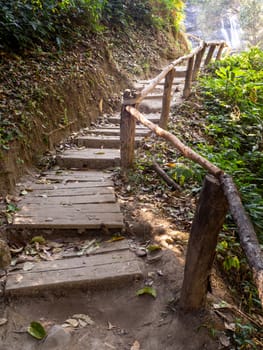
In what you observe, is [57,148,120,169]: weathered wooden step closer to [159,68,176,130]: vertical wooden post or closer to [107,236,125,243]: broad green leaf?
[159,68,176,130]: vertical wooden post

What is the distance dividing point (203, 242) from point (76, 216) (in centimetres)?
146

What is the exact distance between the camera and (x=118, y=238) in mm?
2836

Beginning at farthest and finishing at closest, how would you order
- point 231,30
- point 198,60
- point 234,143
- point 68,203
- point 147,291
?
1. point 231,30
2. point 198,60
3. point 234,143
4. point 68,203
5. point 147,291

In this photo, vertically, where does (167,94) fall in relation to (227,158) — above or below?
above

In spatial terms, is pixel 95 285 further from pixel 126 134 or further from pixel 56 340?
pixel 126 134

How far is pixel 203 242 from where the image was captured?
1.90m

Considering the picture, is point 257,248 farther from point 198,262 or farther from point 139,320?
point 139,320

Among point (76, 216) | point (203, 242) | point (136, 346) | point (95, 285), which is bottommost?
point (136, 346)

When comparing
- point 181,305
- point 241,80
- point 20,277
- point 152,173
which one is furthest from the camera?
point 241,80

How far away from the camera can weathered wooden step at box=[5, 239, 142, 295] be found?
7.62ft

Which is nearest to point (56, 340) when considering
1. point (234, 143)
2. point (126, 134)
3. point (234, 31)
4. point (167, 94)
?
point (126, 134)

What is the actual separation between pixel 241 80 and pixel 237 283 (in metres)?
5.54

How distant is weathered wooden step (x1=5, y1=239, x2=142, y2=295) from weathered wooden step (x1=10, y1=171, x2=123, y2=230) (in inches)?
15.8

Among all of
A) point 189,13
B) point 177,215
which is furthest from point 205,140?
point 189,13
